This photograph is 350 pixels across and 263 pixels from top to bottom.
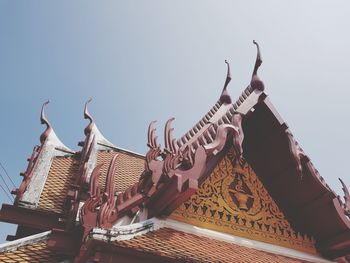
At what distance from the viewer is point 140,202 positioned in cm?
380

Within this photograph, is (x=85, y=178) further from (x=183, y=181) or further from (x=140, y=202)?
(x=183, y=181)

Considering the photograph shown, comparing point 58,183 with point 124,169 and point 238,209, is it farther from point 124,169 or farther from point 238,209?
point 238,209

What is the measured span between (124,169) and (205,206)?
349 centimetres

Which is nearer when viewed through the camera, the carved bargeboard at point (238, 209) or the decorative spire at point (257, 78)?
the carved bargeboard at point (238, 209)

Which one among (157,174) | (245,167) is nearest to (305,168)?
(245,167)

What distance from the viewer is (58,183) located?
6.32 metres

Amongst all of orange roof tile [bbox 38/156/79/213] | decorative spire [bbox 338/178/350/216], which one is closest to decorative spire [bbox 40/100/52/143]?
orange roof tile [bbox 38/156/79/213]

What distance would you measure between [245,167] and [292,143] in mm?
706

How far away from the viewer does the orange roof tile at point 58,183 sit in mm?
5328

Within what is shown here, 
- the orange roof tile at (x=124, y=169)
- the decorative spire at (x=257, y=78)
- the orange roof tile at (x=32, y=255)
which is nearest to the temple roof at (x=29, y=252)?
the orange roof tile at (x=32, y=255)

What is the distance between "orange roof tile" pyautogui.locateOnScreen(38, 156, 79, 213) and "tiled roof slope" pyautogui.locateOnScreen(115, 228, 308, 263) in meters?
1.99

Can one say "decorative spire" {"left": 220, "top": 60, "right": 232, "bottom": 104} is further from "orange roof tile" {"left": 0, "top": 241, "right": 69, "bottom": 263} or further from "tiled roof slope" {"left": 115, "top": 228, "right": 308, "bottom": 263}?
"orange roof tile" {"left": 0, "top": 241, "right": 69, "bottom": 263}

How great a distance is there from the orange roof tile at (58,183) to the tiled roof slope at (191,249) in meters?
1.99

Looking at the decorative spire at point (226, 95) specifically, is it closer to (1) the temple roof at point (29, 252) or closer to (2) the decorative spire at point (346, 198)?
(2) the decorative spire at point (346, 198)
